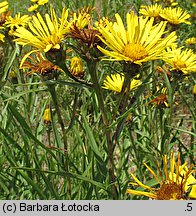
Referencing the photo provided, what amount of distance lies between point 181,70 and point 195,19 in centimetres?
221

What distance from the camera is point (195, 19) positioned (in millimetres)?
3406

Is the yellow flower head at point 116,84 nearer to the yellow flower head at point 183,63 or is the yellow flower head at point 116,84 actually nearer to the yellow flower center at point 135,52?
the yellow flower head at point 183,63

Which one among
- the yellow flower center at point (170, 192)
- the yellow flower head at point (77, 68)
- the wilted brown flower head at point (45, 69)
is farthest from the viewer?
A: the yellow flower head at point (77, 68)

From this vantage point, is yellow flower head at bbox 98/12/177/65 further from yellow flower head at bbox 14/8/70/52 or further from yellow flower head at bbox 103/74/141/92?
yellow flower head at bbox 103/74/141/92

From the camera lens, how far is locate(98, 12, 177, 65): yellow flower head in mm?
868

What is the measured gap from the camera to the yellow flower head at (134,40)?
34.2 inches

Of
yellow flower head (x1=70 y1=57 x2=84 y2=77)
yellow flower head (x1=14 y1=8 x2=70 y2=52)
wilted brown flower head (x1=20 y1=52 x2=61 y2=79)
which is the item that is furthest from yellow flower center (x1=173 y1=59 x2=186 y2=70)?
yellow flower head (x1=14 y1=8 x2=70 y2=52)

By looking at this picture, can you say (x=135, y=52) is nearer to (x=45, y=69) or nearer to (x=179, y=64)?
(x=45, y=69)

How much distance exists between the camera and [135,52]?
90 cm

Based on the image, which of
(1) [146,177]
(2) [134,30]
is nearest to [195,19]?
(1) [146,177]

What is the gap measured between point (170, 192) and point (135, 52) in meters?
0.32

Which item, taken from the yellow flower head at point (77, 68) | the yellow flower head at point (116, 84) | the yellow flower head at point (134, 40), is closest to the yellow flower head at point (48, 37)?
the yellow flower head at point (134, 40)
